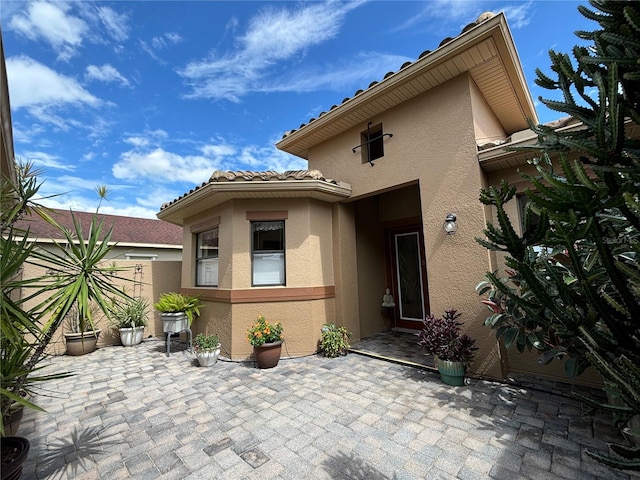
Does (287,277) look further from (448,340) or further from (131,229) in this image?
(131,229)

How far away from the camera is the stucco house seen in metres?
4.85

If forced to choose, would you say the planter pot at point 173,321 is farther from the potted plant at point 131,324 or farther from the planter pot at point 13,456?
the planter pot at point 13,456

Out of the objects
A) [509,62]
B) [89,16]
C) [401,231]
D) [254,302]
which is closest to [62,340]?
[254,302]

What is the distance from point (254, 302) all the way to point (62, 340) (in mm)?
5662

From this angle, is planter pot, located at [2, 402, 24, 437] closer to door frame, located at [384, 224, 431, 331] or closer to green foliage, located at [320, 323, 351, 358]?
green foliage, located at [320, 323, 351, 358]

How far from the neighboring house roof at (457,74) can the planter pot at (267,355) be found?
537 cm

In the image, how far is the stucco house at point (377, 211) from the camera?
4.85 meters

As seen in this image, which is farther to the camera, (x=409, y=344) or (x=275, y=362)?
(x=409, y=344)

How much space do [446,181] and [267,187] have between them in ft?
11.9

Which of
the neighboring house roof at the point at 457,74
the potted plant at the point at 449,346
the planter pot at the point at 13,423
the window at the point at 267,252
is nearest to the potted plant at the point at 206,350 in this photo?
the window at the point at 267,252

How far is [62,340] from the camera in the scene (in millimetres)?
7250

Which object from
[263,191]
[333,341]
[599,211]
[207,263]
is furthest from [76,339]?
[599,211]

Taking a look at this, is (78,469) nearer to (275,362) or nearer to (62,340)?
(275,362)

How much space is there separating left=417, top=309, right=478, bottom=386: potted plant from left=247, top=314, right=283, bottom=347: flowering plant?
2859mm
